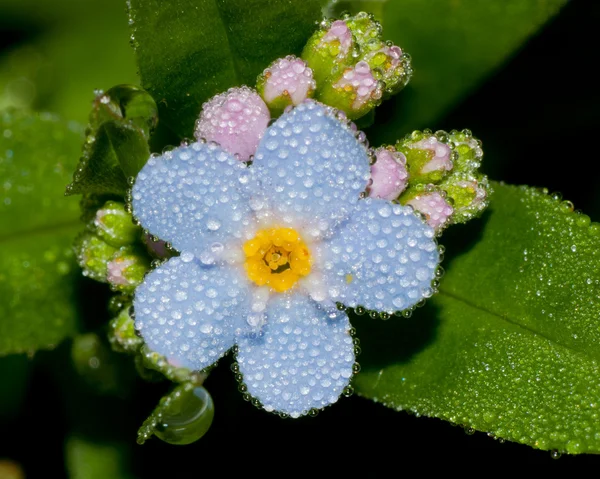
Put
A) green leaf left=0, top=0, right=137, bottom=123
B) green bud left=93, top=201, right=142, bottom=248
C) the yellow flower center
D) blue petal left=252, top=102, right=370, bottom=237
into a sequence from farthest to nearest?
green leaf left=0, top=0, right=137, bottom=123 < green bud left=93, top=201, right=142, bottom=248 < the yellow flower center < blue petal left=252, top=102, right=370, bottom=237

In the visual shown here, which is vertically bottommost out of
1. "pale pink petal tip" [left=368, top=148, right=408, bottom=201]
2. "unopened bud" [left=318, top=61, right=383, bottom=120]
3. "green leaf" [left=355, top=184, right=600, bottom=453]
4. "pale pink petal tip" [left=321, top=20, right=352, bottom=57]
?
"green leaf" [left=355, top=184, right=600, bottom=453]

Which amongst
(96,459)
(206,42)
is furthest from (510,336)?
(96,459)

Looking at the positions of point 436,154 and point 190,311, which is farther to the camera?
point 436,154

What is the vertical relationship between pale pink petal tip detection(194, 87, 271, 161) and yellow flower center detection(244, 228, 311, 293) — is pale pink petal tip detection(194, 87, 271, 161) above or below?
above

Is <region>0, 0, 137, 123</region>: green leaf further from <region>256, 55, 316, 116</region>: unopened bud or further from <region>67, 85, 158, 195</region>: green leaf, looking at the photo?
<region>256, 55, 316, 116</region>: unopened bud

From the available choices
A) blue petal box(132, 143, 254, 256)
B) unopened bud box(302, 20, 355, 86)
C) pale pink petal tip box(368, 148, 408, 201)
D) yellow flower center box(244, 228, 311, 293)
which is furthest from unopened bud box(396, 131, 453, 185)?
blue petal box(132, 143, 254, 256)

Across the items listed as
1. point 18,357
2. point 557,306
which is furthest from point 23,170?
point 557,306

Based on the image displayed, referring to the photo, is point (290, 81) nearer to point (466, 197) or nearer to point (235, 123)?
point (235, 123)
